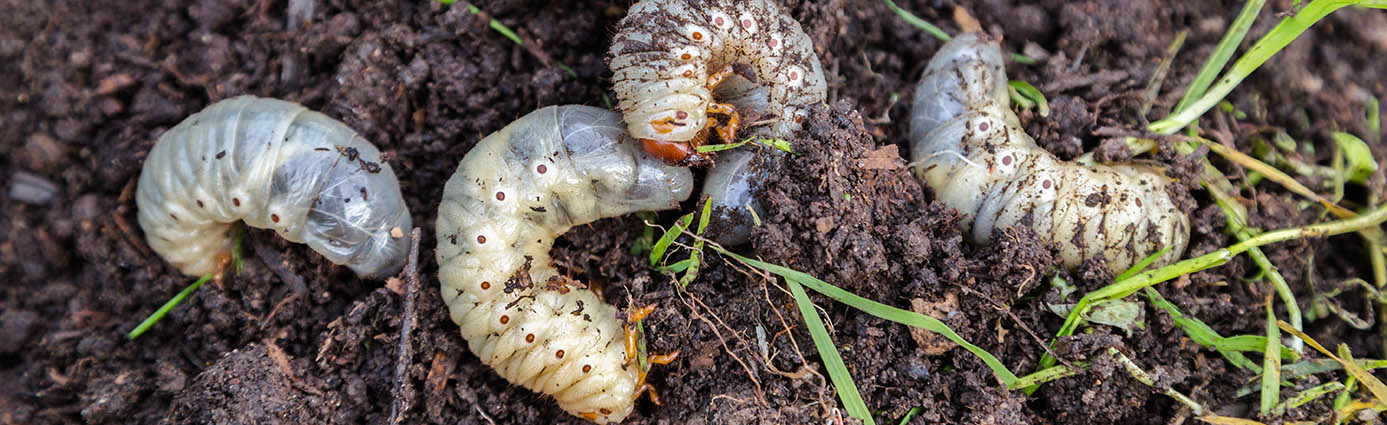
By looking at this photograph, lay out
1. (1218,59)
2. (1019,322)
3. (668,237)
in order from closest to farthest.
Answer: (1019,322) < (668,237) < (1218,59)

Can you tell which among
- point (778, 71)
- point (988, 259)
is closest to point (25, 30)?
point (778, 71)

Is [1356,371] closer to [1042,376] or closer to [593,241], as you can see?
[1042,376]

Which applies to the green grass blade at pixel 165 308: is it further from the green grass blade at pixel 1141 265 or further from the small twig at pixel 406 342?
the green grass blade at pixel 1141 265

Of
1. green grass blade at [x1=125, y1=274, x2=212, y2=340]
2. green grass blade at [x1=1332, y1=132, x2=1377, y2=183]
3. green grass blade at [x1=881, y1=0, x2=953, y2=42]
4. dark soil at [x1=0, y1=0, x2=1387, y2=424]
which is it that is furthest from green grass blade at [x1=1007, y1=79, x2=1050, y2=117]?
green grass blade at [x1=125, y1=274, x2=212, y2=340]

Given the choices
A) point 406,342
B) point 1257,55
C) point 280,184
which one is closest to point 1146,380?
point 1257,55

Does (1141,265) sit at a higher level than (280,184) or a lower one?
higher

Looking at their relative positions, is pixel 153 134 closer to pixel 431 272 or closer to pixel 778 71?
pixel 431 272

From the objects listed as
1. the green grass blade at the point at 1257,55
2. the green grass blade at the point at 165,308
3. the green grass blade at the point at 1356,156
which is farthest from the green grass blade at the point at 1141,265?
the green grass blade at the point at 165,308
